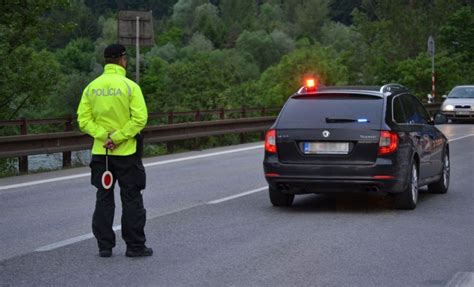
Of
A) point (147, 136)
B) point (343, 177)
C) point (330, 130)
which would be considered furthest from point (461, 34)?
point (343, 177)

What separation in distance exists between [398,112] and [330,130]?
105cm

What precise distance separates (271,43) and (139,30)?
105 metres

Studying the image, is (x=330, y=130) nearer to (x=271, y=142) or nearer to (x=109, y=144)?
(x=271, y=142)

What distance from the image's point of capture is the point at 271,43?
132m

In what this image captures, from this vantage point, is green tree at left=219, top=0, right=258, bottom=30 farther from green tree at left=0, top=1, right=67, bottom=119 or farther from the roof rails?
the roof rails

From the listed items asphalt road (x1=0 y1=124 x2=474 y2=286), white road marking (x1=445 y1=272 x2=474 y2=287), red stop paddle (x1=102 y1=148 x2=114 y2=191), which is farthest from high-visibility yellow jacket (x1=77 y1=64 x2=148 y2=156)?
white road marking (x1=445 y1=272 x2=474 y2=287)

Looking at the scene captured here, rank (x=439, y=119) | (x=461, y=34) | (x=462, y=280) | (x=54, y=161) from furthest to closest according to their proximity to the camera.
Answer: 1. (x=461, y=34)
2. (x=54, y=161)
3. (x=439, y=119)
4. (x=462, y=280)

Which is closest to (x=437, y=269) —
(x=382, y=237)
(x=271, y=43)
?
(x=382, y=237)

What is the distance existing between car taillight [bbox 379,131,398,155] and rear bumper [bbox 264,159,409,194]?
110mm

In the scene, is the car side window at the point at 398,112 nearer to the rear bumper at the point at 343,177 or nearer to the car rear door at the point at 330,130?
the car rear door at the point at 330,130

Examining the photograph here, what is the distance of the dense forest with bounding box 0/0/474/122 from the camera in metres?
28.3

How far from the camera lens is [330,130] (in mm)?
11852

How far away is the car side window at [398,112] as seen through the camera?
12.3 m

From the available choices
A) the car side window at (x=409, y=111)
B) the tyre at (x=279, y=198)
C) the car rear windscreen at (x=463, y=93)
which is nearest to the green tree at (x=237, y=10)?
the car rear windscreen at (x=463, y=93)
